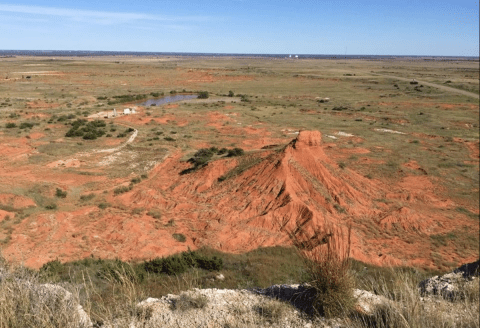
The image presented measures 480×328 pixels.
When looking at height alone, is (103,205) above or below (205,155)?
below

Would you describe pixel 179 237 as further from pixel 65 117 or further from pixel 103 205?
pixel 65 117

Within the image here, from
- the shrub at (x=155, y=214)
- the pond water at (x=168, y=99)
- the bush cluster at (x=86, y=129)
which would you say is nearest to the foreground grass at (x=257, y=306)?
the shrub at (x=155, y=214)

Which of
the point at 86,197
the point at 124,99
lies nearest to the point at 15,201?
the point at 86,197

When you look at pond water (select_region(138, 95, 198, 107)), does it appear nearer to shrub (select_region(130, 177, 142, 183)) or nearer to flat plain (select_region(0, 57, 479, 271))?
flat plain (select_region(0, 57, 479, 271))

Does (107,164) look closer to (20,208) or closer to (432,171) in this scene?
(20,208)

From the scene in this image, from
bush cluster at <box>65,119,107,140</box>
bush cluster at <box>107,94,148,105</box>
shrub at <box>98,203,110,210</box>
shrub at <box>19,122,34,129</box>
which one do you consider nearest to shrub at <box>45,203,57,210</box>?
shrub at <box>98,203,110,210</box>

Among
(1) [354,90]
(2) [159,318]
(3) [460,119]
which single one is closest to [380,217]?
(2) [159,318]

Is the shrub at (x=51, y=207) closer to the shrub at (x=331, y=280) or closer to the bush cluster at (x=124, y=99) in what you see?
the shrub at (x=331, y=280)

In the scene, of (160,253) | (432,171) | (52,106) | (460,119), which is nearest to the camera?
(160,253)
